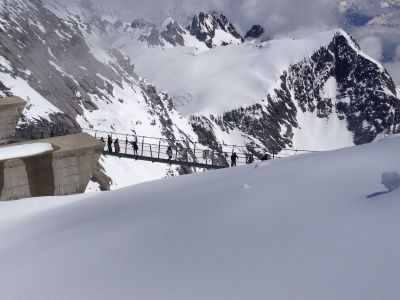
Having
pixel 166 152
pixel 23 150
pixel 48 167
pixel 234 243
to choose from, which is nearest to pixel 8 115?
pixel 23 150

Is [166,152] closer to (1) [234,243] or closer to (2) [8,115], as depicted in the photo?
(2) [8,115]

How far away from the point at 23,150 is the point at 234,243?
10.9m

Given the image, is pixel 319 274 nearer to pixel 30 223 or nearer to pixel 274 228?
pixel 274 228

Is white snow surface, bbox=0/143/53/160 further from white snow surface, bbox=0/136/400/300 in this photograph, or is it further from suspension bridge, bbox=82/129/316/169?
suspension bridge, bbox=82/129/316/169

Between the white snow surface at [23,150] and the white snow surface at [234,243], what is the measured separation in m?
3.39

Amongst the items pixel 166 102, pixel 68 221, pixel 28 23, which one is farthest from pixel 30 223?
pixel 166 102

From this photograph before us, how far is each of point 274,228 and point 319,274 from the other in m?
2.03

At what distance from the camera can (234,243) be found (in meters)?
8.12

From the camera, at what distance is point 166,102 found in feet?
531

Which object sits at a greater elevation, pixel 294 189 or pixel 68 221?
pixel 294 189

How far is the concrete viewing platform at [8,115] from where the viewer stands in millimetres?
23703

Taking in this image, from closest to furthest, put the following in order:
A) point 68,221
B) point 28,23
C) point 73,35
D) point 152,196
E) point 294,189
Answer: point 294,189
point 68,221
point 152,196
point 28,23
point 73,35

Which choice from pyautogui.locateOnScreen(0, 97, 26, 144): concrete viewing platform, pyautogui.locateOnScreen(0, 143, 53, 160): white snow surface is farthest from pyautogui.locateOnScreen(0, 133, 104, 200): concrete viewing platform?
pyautogui.locateOnScreen(0, 97, 26, 144): concrete viewing platform

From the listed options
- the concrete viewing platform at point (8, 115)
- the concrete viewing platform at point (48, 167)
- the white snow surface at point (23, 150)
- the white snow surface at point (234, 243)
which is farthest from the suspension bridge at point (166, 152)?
the white snow surface at point (234, 243)
